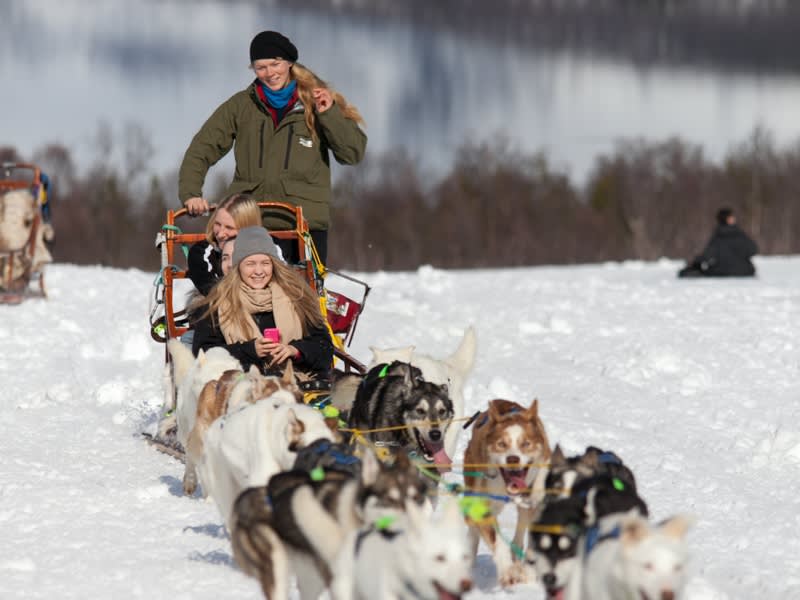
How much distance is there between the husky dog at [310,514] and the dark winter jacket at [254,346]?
2.49 metres

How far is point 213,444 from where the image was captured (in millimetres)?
4805

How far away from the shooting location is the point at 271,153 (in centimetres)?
709

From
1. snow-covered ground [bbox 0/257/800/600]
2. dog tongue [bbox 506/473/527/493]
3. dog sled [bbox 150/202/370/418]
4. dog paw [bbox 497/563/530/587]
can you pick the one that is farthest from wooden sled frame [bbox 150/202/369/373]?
dog paw [bbox 497/563/530/587]

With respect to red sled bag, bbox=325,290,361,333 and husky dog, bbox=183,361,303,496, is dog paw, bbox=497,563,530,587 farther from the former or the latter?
red sled bag, bbox=325,290,361,333

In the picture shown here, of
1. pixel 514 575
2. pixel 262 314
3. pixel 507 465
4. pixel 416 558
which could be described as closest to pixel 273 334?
pixel 262 314

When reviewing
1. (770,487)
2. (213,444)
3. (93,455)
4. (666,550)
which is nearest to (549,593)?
(666,550)

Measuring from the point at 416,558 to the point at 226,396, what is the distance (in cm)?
267

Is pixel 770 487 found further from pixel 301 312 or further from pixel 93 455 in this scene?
pixel 93 455

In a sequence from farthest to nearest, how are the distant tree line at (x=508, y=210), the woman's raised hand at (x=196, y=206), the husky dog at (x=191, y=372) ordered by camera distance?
the distant tree line at (x=508, y=210)
the woman's raised hand at (x=196, y=206)
the husky dog at (x=191, y=372)

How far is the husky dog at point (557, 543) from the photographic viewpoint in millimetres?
3545

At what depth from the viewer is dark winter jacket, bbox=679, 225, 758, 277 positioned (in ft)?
56.5

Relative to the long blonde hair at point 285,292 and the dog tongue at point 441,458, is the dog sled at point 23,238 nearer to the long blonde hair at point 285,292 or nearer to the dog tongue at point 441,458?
the long blonde hair at point 285,292

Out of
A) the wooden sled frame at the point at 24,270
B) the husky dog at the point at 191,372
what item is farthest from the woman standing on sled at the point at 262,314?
the wooden sled frame at the point at 24,270

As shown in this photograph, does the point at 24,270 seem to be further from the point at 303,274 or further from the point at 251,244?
the point at 251,244
